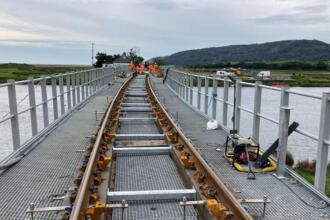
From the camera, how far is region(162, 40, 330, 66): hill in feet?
357

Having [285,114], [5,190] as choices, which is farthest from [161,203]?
[285,114]

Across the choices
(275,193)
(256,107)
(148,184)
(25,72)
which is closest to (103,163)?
(148,184)

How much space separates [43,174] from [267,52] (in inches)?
4837

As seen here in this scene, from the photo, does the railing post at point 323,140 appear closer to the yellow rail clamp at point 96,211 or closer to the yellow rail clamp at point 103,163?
the yellow rail clamp at point 96,211

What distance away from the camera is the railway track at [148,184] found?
3.32 m

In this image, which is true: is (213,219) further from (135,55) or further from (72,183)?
(135,55)

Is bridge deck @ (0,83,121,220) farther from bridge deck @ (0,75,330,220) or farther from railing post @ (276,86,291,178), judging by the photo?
railing post @ (276,86,291,178)

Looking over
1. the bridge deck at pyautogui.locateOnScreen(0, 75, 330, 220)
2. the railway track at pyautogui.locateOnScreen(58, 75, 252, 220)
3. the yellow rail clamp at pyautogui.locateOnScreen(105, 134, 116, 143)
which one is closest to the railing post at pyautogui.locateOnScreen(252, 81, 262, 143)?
the bridge deck at pyautogui.locateOnScreen(0, 75, 330, 220)

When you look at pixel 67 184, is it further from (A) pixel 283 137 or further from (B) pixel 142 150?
(A) pixel 283 137

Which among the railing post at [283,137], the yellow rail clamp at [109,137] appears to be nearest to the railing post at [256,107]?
the railing post at [283,137]

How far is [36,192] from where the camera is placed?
13.4ft

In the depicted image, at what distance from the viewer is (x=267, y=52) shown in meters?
120

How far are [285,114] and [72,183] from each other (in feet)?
9.95

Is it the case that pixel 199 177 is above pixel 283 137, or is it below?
below
